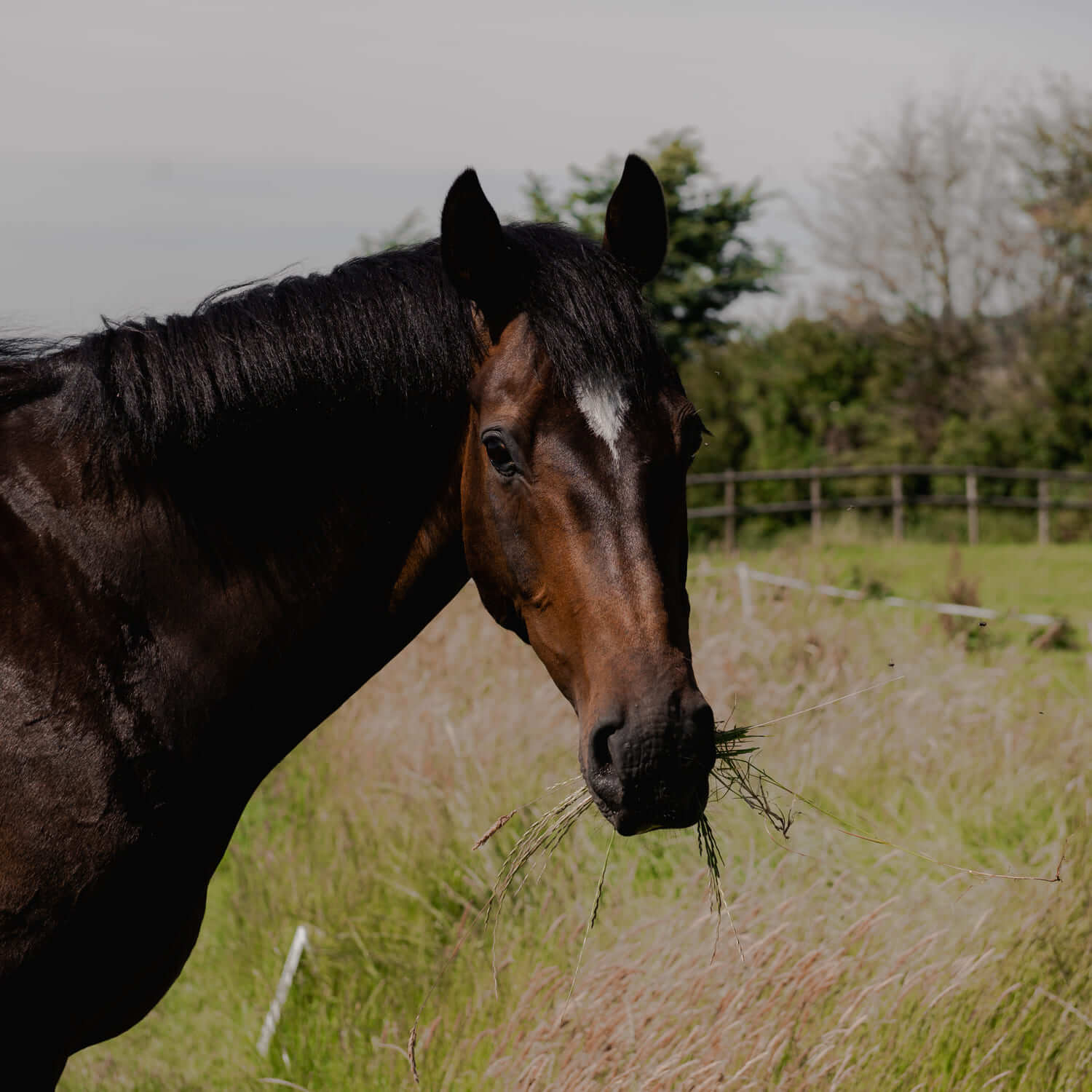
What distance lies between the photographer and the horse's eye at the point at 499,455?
2.22 meters

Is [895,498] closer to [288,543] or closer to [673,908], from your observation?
[673,908]

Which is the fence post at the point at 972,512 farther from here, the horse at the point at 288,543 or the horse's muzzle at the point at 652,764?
the horse's muzzle at the point at 652,764

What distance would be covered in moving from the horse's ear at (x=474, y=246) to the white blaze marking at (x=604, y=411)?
0.31 m

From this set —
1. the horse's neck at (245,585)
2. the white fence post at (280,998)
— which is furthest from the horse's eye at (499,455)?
the white fence post at (280,998)

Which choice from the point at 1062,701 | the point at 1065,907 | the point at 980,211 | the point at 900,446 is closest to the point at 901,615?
the point at 1062,701

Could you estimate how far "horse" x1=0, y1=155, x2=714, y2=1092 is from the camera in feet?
6.95

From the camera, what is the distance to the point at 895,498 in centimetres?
2253

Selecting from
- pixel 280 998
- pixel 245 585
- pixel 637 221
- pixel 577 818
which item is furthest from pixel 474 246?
pixel 280 998

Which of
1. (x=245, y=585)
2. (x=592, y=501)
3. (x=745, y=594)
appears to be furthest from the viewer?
(x=745, y=594)

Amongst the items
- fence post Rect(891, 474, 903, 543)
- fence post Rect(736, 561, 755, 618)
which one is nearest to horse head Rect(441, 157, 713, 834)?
fence post Rect(736, 561, 755, 618)

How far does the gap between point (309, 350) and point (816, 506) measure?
65.5ft

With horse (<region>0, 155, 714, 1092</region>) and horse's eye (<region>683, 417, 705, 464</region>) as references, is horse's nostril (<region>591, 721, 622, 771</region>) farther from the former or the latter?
horse's eye (<region>683, 417, 705, 464</region>)

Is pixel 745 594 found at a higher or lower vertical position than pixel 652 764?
lower

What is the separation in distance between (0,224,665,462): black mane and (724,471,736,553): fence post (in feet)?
62.3
